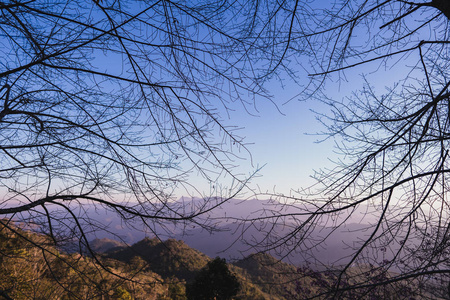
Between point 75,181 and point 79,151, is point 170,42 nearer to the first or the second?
point 79,151

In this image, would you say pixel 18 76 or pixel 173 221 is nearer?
pixel 173 221

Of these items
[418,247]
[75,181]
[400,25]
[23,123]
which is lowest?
[418,247]

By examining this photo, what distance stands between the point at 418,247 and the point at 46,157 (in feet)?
13.2

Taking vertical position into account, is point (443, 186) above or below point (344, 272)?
above

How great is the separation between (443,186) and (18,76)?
4584 mm

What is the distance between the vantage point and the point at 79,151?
2688 mm

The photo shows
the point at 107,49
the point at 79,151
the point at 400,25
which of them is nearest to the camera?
the point at 107,49

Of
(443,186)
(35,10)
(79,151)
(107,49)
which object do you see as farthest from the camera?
(79,151)

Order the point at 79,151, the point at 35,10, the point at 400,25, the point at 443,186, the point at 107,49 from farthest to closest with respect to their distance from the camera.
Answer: the point at 400,25 → the point at 79,151 → the point at 443,186 → the point at 107,49 → the point at 35,10

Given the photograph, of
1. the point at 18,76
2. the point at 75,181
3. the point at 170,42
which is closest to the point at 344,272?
the point at 170,42

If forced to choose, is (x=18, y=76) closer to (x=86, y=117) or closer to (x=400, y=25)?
(x=86, y=117)

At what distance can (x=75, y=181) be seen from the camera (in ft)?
8.54

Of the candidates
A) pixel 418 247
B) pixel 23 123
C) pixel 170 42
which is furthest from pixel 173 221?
pixel 418 247

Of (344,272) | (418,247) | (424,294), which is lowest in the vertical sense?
(424,294)
